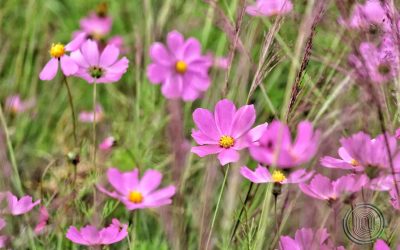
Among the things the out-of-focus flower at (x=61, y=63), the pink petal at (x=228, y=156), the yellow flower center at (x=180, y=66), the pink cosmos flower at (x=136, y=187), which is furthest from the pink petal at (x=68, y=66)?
the yellow flower center at (x=180, y=66)

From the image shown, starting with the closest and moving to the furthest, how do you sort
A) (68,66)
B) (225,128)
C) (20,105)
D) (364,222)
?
1. (364,222)
2. (225,128)
3. (68,66)
4. (20,105)

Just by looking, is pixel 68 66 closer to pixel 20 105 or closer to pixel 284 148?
pixel 284 148

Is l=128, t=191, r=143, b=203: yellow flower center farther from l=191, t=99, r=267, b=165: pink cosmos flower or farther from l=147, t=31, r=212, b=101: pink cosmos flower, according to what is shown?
l=147, t=31, r=212, b=101: pink cosmos flower

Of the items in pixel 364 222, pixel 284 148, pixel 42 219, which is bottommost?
pixel 42 219

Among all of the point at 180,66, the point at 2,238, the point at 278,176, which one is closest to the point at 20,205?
the point at 2,238

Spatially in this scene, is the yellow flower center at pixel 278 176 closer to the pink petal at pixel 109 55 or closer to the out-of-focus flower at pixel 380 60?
the out-of-focus flower at pixel 380 60

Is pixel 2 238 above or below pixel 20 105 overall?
above
